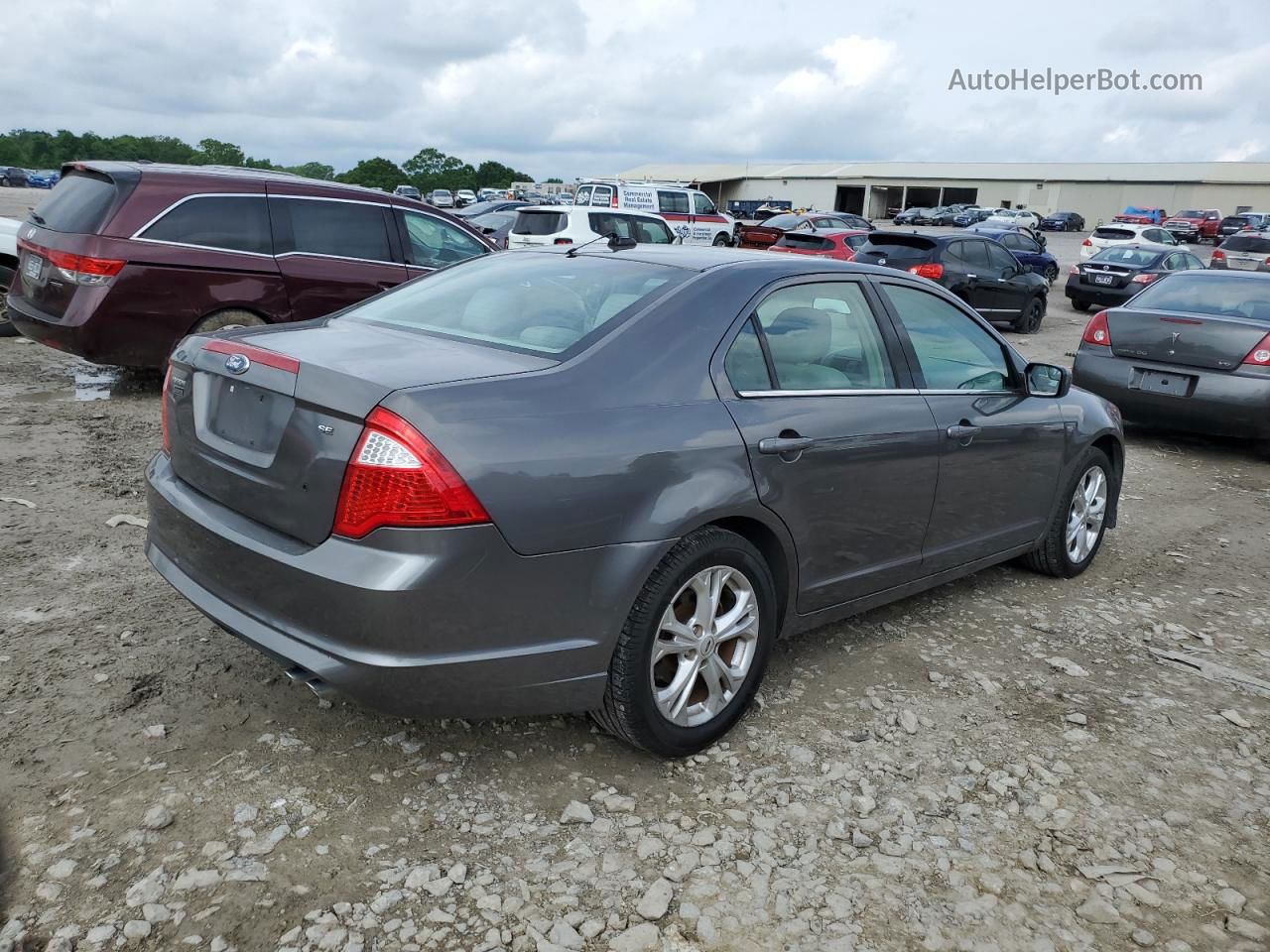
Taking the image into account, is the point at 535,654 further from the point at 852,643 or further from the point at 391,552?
the point at 852,643

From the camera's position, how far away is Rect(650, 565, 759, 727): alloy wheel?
3.11 metres

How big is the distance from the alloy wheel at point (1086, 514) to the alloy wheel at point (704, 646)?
98.3 inches

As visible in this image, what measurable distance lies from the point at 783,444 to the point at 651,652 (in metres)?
0.81

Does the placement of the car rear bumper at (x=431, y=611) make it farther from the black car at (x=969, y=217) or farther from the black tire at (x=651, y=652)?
the black car at (x=969, y=217)

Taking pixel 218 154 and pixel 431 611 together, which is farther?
pixel 218 154

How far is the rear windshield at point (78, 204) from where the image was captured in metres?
6.99

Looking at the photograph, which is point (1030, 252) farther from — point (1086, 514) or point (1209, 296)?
point (1086, 514)

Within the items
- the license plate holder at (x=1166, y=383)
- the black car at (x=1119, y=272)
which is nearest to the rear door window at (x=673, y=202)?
the black car at (x=1119, y=272)

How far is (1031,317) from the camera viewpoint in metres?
16.8

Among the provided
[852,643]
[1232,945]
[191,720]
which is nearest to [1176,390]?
[852,643]

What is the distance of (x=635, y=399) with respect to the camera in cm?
298

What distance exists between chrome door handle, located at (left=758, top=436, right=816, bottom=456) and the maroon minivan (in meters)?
5.35

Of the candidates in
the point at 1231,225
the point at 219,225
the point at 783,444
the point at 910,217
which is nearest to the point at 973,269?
the point at 219,225

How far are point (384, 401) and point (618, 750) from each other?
1.39 m
